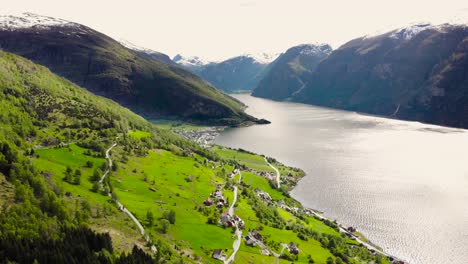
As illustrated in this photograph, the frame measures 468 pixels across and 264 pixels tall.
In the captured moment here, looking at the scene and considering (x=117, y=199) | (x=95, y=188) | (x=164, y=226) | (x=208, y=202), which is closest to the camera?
(x=164, y=226)

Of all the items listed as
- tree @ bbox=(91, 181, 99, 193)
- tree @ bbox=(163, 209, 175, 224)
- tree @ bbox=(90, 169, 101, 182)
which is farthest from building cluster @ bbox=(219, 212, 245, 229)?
tree @ bbox=(90, 169, 101, 182)

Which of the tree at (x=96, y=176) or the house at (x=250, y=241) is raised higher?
the tree at (x=96, y=176)

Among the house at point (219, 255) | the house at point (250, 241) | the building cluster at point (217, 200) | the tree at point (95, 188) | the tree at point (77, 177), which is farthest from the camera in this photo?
the building cluster at point (217, 200)

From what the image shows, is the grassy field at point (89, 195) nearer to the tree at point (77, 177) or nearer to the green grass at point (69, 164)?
the green grass at point (69, 164)

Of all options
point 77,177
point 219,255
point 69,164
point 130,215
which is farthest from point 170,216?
point 69,164

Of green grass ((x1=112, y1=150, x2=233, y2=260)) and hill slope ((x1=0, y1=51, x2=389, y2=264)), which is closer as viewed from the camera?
hill slope ((x1=0, y1=51, x2=389, y2=264))

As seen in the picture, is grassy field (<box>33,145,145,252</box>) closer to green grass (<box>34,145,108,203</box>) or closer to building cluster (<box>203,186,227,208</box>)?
green grass (<box>34,145,108,203</box>)

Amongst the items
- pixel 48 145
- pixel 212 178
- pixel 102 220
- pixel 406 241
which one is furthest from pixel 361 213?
pixel 48 145

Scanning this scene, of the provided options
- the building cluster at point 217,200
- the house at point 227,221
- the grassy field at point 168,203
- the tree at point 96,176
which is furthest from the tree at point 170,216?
the tree at point 96,176

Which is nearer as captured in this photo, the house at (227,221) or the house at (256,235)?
the house at (256,235)

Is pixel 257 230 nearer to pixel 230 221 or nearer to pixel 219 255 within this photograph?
pixel 230 221

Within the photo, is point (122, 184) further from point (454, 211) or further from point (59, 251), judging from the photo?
point (454, 211)
